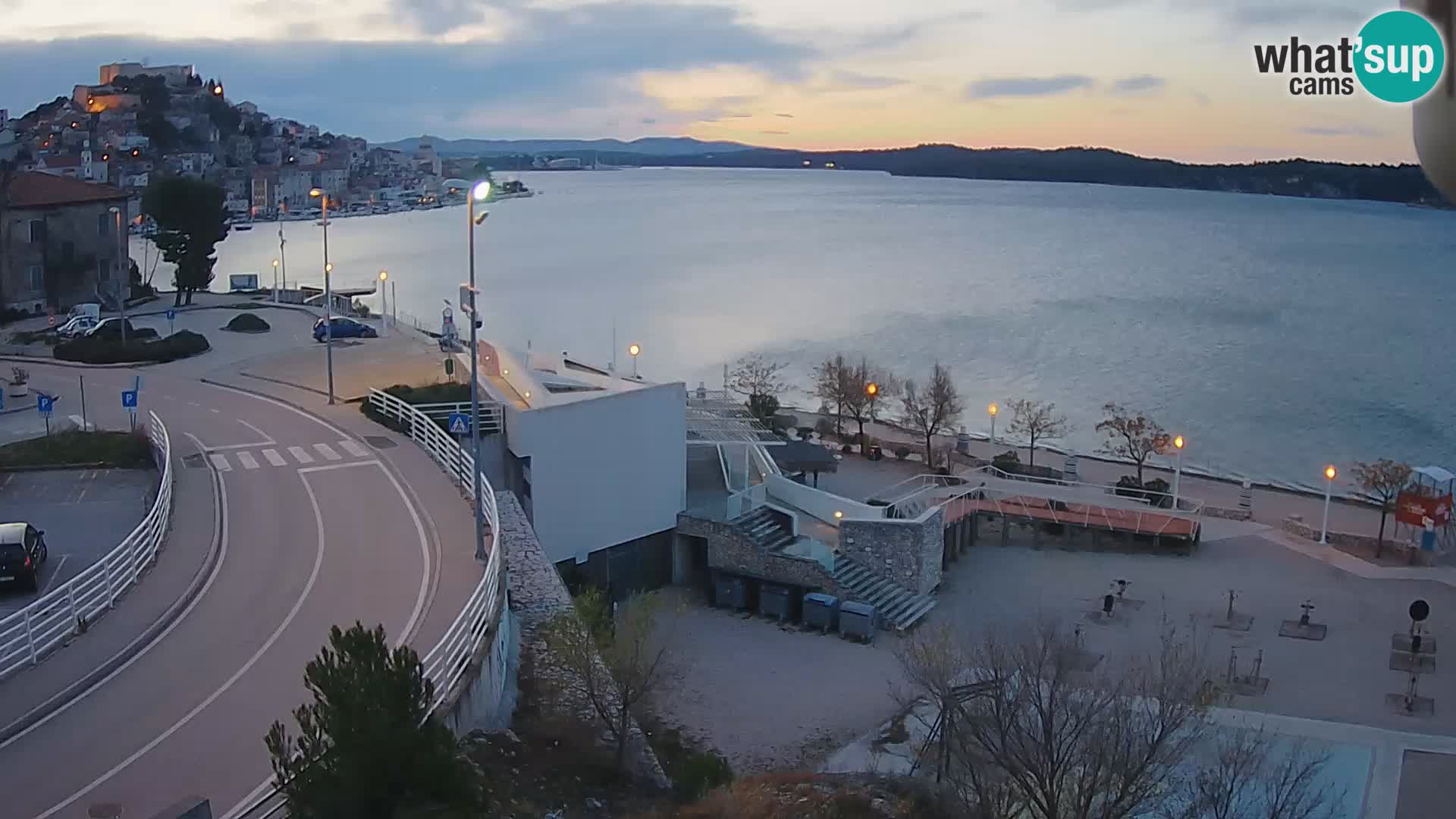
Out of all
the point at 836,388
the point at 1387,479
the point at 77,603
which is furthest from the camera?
the point at 836,388

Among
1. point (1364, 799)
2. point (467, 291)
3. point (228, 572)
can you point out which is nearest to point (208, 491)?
point (228, 572)

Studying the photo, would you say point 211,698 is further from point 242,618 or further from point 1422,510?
point 1422,510

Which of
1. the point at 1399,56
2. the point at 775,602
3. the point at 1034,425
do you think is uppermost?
the point at 1399,56

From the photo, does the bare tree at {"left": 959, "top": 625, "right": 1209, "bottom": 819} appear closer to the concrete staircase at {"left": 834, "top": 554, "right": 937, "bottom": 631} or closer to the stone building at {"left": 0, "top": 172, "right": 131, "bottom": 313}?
the concrete staircase at {"left": 834, "top": 554, "right": 937, "bottom": 631}

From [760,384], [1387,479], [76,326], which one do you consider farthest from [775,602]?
[76,326]

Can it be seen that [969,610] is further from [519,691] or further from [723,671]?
[519,691]

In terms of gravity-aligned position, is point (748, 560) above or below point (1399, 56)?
below

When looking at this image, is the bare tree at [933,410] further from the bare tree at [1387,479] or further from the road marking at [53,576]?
the road marking at [53,576]
